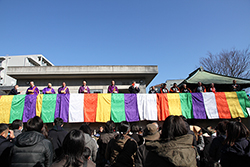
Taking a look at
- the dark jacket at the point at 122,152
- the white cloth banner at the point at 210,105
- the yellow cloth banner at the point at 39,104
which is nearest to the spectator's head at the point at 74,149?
the dark jacket at the point at 122,152

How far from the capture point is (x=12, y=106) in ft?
28.2

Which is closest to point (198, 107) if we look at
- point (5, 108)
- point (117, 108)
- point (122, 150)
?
point (117, 108)

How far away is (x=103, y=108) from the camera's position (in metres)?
8.77

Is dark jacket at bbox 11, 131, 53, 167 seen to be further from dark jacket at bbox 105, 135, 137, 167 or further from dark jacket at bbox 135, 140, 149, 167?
dark jacket at bbox 135, 140, 149, 167

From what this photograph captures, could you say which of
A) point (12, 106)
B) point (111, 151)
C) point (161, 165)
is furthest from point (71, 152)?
point (12, 106)

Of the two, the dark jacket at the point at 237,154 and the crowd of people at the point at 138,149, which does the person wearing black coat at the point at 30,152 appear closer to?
the crowd of people at the point at 138,149

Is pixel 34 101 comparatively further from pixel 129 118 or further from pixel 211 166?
pixel 211 166

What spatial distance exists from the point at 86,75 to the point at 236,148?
1066 centimetres

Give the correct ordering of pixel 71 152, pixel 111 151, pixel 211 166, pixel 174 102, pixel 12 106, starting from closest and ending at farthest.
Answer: pixel 71 152, pixel 211 166, pixel 111 151, pixel 12 106, pixel 174 102

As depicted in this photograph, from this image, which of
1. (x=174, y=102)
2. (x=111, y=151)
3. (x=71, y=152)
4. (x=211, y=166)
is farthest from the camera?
(x=174, y=102)

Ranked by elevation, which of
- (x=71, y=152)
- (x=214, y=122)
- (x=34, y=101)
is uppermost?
(x=34, y=101)

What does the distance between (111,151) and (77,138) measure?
143 cm

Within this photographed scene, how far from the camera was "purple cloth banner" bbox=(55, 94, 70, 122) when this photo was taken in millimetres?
8516

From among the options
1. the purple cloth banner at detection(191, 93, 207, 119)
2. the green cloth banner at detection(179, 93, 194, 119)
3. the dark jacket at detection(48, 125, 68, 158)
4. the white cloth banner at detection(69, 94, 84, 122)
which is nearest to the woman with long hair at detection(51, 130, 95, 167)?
the dark jacket at detection(48, 125, 68, 158)
